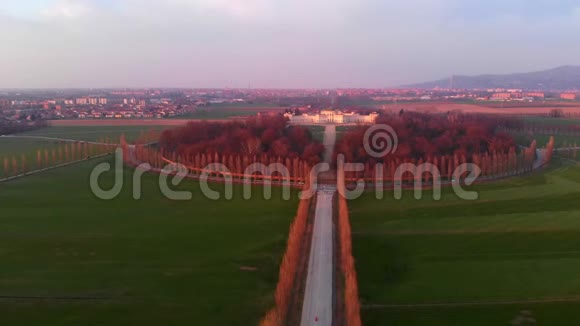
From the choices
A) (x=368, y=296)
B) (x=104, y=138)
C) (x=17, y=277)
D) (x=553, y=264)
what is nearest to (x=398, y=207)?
(x=553, y=264)

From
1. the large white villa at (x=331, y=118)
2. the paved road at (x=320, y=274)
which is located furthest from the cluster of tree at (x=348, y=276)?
the large white villa at (x=331, y=118)

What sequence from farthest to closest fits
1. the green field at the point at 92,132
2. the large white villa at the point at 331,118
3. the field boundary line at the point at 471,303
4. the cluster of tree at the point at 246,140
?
the large white villa at the point at 331,118 < the green field at the point at 92,132 < the cluster of tree at the point at 246,140 < the field boundary line at the point at 471,303

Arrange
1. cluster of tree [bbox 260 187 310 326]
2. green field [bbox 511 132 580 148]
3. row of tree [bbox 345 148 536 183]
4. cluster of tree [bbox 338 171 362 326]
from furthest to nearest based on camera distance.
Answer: green field [bbox 511 132 580 148]
row of tree [bbox 345 148 536 183]
cluster of tree [bbox 338 171 362 326]
cluster of tree [bbox 260 187 310 326]

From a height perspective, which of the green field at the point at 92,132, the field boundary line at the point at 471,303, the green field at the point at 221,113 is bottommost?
the field boundary line at the point at 471,303

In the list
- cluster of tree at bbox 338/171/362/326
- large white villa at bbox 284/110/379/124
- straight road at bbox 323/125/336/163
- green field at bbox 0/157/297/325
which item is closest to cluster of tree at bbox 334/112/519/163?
straight road at bbox 323/125/336/163

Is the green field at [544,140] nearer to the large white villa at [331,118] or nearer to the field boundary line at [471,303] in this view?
the large white villa at [331,118]

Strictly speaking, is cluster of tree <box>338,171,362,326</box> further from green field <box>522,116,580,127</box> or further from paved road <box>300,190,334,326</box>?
green field <box>522,116,580,127</box>

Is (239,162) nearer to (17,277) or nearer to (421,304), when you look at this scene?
(17,277)
